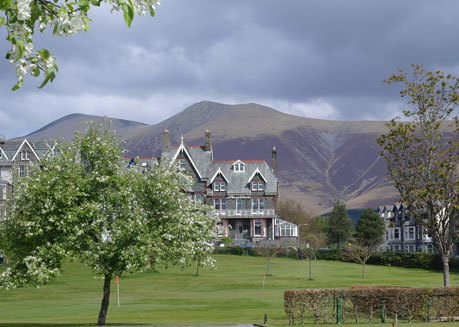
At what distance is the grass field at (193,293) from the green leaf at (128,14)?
2513 centimetres

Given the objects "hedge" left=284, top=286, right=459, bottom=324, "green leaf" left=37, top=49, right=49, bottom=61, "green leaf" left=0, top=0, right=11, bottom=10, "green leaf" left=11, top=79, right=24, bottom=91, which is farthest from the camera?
"hedge" left=284, top=286, right=459, bottom=324

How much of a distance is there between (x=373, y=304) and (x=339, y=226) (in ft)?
393

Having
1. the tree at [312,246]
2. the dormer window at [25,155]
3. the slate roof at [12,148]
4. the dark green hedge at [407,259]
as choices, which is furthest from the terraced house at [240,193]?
the dormer window at [25,155]

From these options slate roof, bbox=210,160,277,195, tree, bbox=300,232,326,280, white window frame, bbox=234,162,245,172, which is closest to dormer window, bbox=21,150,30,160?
slate roof, bbox=210,160,277,195

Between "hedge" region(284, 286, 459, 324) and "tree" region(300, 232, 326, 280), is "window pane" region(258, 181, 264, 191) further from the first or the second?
"hedge" region(284, 286, 459, 324)

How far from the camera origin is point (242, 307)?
44281mm

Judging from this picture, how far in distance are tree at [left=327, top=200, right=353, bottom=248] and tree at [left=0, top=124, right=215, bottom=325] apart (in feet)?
395

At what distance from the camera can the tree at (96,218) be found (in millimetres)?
29938

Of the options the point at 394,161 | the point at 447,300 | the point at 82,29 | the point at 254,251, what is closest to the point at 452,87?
the point at 394,161

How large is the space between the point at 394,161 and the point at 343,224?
112047mm

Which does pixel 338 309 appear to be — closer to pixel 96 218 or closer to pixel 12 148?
pixel 96 218

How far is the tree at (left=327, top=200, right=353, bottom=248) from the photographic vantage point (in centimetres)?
15000

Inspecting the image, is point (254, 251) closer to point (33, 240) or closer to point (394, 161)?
point (394, 161)

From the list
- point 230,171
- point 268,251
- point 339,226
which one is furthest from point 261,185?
point 339,226
